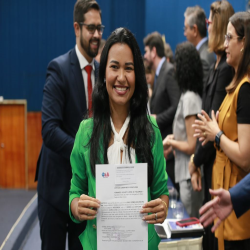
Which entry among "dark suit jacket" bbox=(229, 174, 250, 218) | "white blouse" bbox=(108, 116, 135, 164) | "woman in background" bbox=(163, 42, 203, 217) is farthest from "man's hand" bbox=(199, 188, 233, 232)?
"woman in background" bbox=(163, 42, 203, 217)

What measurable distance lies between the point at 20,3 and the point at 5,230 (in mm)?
3557

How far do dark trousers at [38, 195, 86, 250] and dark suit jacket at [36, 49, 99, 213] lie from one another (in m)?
0.06

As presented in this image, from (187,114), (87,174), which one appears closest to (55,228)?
(87,174)

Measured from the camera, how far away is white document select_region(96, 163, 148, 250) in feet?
4.77

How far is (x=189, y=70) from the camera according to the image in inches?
128

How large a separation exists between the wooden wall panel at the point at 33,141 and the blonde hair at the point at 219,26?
11.6 ft

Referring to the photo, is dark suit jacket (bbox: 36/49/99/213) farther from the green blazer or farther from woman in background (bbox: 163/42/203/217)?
woman in background (bbox: 163/42/203/217)

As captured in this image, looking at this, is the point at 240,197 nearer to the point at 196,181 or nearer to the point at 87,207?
the point at 87,207

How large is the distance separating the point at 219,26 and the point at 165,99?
143 centimetres

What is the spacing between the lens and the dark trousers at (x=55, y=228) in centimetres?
234

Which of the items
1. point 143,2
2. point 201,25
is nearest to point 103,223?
point 201,25

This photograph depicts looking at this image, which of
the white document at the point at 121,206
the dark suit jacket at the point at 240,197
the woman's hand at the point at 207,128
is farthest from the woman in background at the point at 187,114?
the white document at the point at 121,206

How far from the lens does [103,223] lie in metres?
1.48

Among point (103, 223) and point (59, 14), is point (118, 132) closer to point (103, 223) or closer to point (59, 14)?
point (103, 223)
